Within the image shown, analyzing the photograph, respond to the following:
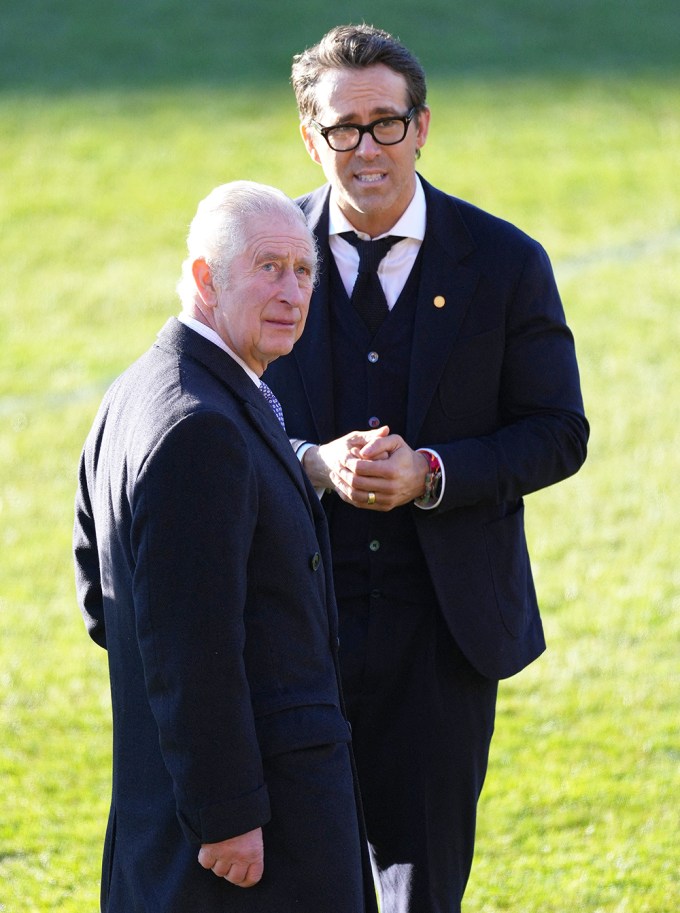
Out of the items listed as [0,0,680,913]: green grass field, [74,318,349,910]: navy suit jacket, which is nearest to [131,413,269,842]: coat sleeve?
[74,318,349,910]: navy suit jacket

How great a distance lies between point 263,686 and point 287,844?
0.29m

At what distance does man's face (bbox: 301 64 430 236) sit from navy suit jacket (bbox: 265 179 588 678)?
0.47 ft

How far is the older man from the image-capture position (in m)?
2.43

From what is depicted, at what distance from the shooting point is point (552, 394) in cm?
336

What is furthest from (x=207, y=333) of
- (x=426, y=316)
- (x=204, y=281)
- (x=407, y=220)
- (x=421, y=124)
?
(x=421, y=124)

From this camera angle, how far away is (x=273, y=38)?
592 inches

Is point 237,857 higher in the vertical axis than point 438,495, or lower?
lower

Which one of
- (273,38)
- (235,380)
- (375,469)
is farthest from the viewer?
(273,38)

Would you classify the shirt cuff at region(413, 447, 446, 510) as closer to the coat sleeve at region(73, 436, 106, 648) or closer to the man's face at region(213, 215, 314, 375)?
the man's face at region(213, 215, 314, 375)

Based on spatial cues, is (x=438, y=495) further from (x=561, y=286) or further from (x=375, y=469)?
(x=561, y=286)

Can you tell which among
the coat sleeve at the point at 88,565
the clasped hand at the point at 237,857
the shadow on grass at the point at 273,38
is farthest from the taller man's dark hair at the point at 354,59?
the shadow on grass at the point at 273,38

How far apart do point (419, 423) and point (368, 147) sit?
25.2 inches

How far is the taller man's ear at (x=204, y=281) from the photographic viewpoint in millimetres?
2637

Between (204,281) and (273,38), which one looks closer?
(204,281)
